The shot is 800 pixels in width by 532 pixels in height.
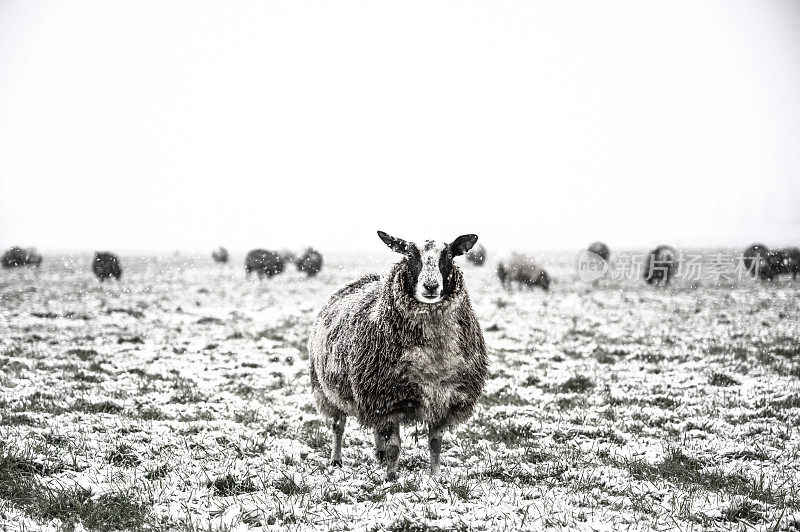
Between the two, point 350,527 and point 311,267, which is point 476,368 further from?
point 311,267

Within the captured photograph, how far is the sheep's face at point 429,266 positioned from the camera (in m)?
5.14

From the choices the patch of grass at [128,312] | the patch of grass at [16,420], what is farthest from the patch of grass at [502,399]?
the patch of grass at [128,312]

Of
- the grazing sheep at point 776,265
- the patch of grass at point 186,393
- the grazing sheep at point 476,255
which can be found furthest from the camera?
the grazing sheep at point 476,255

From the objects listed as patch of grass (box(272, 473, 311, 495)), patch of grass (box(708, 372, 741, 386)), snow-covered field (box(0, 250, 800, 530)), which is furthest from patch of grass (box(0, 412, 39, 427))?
patch of grass (box(708, 372, 741, 386))

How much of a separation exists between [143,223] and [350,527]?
13830cm

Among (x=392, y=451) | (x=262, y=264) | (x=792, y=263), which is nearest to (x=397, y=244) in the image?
(x=392, y=451)

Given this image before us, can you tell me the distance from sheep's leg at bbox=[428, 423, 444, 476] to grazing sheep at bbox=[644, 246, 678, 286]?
21841 mm

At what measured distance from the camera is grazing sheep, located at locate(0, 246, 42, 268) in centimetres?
3319

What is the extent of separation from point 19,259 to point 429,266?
126ft

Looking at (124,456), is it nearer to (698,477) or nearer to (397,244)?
(397,244)

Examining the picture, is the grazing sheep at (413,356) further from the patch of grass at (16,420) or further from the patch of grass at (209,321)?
the patch of grass at (209,321)

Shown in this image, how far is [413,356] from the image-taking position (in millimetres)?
5277

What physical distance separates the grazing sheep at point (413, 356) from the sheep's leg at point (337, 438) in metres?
0.02

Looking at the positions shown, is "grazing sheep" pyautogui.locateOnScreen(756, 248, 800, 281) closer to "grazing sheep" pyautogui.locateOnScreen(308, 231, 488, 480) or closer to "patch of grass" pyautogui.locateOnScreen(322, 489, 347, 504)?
"grazing sheep" pyautogui.locateOnScreen(308, 231, 488, 480)
